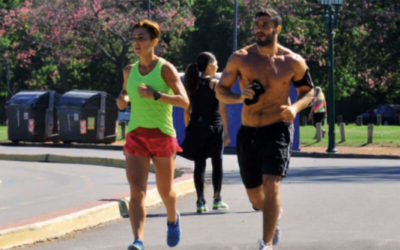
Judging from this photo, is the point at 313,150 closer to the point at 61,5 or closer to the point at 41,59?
the point at 61,5

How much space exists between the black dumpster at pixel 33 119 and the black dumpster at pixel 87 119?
973mm

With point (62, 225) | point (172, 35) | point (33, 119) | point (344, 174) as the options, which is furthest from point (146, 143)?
point (172, 35)

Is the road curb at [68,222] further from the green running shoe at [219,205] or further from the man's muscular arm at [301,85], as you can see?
the man's muscular arm at [301,85]

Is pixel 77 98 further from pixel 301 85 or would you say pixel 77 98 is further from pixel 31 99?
pixel 301 85

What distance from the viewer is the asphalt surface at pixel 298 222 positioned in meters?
8.56

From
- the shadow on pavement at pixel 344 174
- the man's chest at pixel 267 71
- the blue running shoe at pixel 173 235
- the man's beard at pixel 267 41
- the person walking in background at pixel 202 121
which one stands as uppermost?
the man's beard at pixel 267 41

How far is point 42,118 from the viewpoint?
1282 inches

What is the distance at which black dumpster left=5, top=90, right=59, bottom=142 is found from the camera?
32.3 metres

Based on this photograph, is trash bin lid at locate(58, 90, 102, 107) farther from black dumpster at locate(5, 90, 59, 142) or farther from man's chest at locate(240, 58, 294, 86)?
man's chest at locate(240, 58, 294, 86)

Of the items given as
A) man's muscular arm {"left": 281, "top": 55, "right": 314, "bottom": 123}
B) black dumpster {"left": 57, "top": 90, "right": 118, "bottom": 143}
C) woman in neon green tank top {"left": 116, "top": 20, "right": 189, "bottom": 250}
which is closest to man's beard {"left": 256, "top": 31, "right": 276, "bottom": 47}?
man's muscular arm {"left": 281, "top": 55, "right": 314, "bottom": 123}

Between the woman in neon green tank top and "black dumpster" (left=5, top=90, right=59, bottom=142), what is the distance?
968 inches

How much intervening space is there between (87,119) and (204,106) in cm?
2020

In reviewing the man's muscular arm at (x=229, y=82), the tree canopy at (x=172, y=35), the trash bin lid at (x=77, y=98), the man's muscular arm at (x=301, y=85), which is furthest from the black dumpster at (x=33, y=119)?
the man's muscular arm at (x=301, y=85)

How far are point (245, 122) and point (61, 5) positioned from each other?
4679cm
